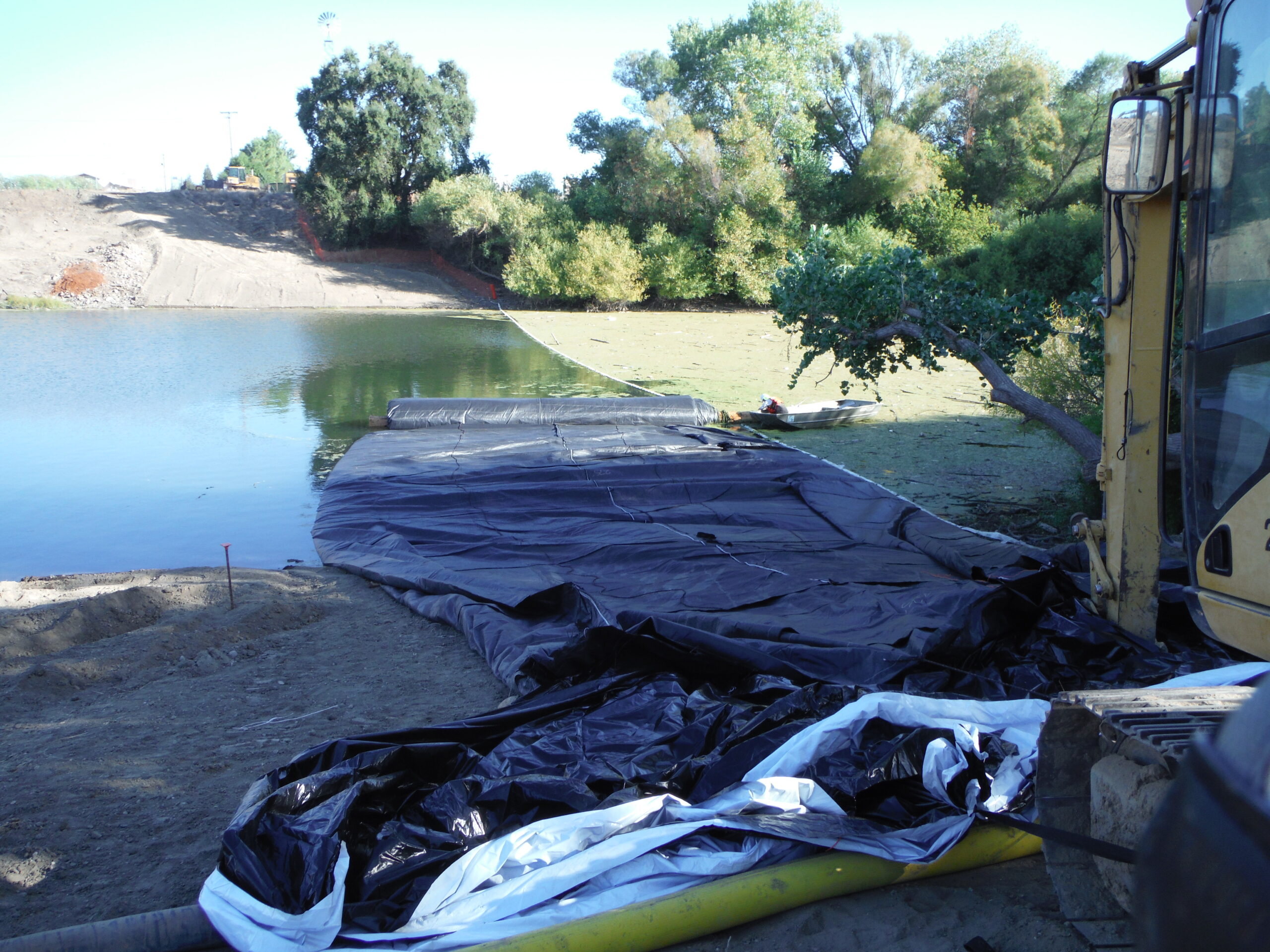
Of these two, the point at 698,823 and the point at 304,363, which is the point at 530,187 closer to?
the point at 304,363

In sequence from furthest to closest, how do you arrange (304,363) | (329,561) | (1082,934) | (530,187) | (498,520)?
(530,187) < (304,363) < (498,520) < (329,561) < (1082,934)

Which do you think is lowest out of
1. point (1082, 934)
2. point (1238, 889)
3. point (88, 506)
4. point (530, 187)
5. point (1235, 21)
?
point (88, 506)

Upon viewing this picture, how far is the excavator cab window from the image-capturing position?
98.9 inches

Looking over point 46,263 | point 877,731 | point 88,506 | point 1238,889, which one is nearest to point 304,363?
point 88,506

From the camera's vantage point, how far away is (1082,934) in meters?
1.94

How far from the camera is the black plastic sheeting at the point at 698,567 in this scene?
3.75 meters

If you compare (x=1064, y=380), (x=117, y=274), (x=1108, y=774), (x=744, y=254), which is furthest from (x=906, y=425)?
(x=117, y=274)

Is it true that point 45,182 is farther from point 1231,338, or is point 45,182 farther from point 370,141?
point 1231,338

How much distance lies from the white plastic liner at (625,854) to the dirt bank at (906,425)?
13.8ft

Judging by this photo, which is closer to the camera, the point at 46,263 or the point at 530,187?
the point at 46,263

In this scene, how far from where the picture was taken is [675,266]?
106 ft

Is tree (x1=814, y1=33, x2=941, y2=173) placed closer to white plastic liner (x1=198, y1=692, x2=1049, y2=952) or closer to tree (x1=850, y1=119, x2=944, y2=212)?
tree (x1=850, y1=119, x2=944, y2=212)

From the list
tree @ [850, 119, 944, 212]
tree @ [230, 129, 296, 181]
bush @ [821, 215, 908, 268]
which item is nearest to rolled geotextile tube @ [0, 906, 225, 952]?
bush @ [821, 215, 908, 268]

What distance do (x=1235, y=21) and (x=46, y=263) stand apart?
4003cm
